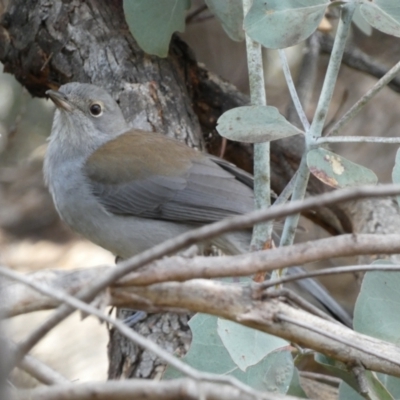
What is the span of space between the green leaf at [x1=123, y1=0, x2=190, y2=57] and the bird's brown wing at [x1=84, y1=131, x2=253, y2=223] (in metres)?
0.47

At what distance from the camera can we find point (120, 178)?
3686 mm

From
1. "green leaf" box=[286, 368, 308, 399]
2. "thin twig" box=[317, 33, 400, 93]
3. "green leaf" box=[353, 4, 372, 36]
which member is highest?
"green leaf" box=[353, 4, 372, 36]

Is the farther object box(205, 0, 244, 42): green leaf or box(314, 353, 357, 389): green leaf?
box(205, 0, 244, 42): green leaf

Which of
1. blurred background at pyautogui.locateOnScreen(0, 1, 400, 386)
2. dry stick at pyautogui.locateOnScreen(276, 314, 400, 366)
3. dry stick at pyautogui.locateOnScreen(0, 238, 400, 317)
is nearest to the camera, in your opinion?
dry stick at pyautogui.locateOnScreen(0, 238, 400, 317)

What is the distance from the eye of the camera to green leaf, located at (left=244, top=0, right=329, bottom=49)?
2668 millimetres

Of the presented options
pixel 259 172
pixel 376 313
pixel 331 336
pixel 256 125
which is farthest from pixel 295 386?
pixel 331 336

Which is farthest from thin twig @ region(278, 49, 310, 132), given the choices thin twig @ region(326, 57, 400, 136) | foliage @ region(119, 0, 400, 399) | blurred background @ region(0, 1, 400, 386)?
blurred background @ region(0, 1, 400, 386)

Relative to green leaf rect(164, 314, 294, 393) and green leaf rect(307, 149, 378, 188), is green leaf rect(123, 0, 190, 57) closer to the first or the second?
green leaf rect(307, 149, 378, 188)

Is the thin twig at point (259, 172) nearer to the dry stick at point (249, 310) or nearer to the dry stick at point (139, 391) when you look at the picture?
the dry stick at point (249, 310)

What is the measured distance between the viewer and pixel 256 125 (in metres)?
2.62

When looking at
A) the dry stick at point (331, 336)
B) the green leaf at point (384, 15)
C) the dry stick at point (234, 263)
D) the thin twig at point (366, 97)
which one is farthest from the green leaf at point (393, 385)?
the green leaf at point (384, 15)

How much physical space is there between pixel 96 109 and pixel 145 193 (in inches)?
23.9

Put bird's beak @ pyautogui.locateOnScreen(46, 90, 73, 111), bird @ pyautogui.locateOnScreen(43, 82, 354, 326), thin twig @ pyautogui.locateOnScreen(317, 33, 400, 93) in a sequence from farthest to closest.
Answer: thin twig @ pyautogui.locateOnScreen(317, 33, 400, 93), bird's beak @ pyautogui.locateOnScreen(46, 90, 73, 111), bird @ pyautogui.locateOnScreen(43, 82, 354, 326)

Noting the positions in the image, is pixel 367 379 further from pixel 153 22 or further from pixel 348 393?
pixel 153 22
